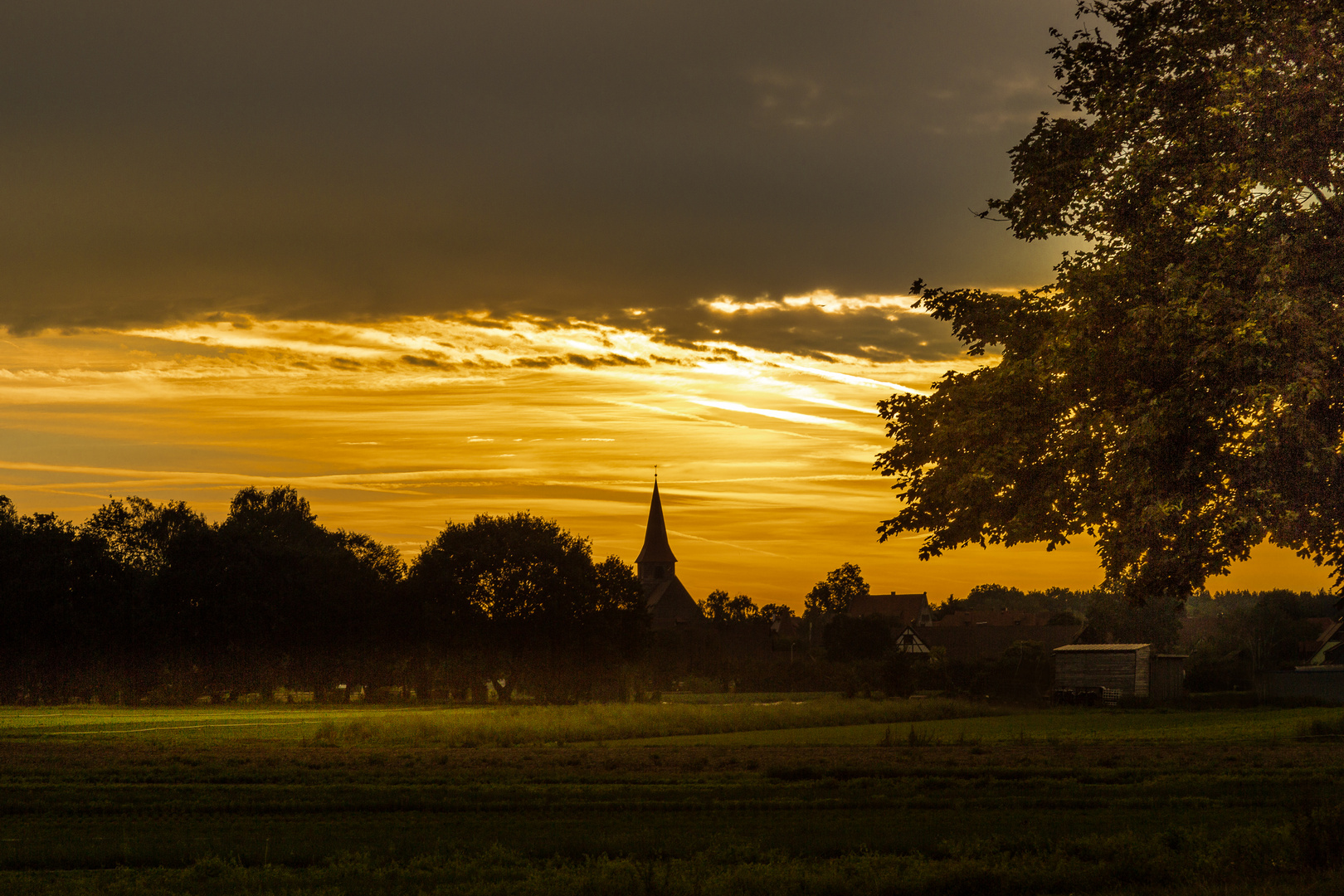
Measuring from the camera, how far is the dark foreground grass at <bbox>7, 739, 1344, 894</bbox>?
12656 millimetres

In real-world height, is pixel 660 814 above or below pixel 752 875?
below

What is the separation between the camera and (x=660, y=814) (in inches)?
765

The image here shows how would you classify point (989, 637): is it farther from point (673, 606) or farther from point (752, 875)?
point (752, 875)

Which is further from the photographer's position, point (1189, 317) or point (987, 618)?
point (987, 618)

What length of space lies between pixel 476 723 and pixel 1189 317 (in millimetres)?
30003

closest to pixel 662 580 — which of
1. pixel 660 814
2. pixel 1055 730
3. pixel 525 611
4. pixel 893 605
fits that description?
pixel 893 605

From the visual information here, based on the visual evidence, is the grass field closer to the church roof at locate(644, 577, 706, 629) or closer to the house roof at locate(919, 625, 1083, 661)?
the house roof at locate(919, 625, 1083, 661)

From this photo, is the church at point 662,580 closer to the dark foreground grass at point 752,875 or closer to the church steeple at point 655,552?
the church steeple at point 655,552

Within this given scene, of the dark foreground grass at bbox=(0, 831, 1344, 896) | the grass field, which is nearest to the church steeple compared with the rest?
the grass field

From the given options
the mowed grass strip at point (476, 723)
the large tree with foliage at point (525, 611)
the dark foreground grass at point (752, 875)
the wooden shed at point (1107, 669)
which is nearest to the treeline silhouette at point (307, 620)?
the large tree with foliage at point (525, 611)

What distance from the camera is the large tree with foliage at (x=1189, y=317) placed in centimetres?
1906

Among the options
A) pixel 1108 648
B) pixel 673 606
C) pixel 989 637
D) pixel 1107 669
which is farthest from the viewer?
pixel 673 606

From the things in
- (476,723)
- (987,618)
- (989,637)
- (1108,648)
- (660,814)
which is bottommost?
(476,723)

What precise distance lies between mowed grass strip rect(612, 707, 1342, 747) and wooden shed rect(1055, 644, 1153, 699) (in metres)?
13.7
